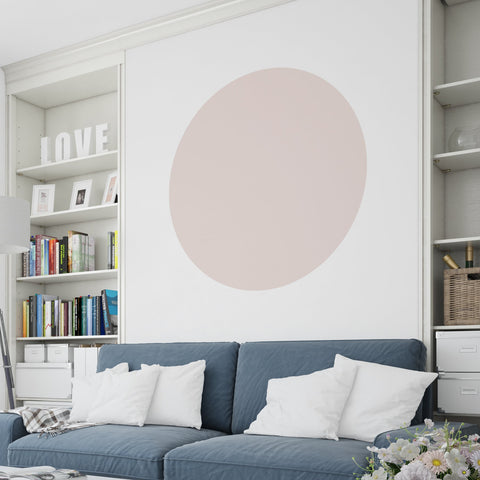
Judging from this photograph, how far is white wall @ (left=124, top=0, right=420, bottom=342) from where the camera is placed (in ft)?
11.4

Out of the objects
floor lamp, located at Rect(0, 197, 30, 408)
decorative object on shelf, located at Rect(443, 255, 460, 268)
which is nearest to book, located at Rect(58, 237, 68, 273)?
floor lamp, located at Rect(0, 197, 30, 408)

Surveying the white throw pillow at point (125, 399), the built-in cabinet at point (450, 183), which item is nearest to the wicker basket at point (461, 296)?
the built-in cabinet at point (450, 183)

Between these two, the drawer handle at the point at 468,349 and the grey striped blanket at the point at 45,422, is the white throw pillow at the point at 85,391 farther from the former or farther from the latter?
the drawer handle at the point at 468,349

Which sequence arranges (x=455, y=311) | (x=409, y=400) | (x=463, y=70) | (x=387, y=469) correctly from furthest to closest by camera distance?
(x=463, y=70)
(x=455, y=311)
(x=409, y=400)
(x=387, y=469)

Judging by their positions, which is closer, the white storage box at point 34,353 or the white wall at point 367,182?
the white wall at point 367,182

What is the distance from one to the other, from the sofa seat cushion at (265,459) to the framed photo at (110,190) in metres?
2.08

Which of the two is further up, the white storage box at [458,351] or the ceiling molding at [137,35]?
the ceiling molding at [137,35]

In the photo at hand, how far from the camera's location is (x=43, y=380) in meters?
4.59

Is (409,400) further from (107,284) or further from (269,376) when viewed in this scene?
(107,284)

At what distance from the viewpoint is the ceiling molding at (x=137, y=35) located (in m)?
4.04

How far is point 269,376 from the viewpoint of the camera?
335cm

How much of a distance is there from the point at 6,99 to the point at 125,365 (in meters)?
2.27

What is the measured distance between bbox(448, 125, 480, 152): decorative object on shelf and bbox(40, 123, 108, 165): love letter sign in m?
2.28

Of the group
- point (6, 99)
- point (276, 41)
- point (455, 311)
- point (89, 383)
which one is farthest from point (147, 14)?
point (455, 311)
